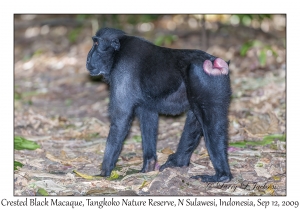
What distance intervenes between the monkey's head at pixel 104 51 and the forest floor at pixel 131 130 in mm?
1391

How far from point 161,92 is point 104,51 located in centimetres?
96

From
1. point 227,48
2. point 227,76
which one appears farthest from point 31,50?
point 227,76

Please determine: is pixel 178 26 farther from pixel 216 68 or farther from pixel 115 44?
pixel 216 68

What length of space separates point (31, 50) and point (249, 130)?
9563 mm

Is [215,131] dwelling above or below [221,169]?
above

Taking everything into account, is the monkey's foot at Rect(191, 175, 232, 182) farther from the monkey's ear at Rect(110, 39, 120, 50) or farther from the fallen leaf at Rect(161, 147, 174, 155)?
the monkey's ear at Rect(110, 39, 120, 50)

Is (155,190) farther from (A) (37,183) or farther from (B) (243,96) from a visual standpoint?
(B) (243,96)

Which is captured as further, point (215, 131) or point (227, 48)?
point (227, 48)

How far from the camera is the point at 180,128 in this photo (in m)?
9.59

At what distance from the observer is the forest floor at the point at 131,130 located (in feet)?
22.4

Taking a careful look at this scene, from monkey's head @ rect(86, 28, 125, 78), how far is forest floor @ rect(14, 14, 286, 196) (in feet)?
4.56

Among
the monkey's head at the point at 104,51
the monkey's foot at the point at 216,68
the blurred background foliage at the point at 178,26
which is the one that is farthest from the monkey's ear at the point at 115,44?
the blurred background foliage at the point at 178,26

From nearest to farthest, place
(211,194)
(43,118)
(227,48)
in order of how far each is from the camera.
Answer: (211,194) → (43,118) → (227,48)

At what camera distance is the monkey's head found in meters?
7.34
